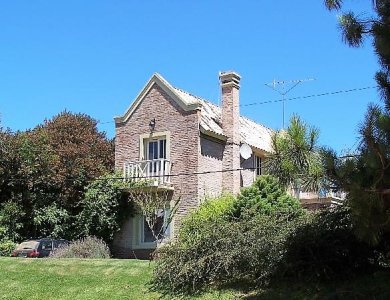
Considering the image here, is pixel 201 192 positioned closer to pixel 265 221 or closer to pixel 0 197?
pixel 0 197

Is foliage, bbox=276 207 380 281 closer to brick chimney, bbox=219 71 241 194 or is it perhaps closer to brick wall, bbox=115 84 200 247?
brick wall, bbox=115 84 200 247

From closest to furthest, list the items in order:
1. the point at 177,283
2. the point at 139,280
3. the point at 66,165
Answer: the point at 177,283 < the point at 139,280 < the point at 66,165

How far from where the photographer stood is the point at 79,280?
15438 millimetres

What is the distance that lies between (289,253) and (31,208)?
2040cm

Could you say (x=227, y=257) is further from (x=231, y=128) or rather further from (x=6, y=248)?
(x=6, y=248)

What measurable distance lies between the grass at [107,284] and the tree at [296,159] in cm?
366

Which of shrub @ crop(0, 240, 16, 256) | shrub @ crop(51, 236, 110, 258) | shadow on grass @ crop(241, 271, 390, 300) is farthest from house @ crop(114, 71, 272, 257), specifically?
shadow on grass @ crop(241, 271, 390, 300)

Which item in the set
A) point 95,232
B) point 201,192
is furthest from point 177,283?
point 95,232

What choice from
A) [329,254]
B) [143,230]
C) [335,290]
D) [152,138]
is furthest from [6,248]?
[335,290]

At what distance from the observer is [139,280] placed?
47.5 feet

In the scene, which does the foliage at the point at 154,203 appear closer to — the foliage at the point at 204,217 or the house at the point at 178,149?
the house at the point at 178,149

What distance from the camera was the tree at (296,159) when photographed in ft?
26.4

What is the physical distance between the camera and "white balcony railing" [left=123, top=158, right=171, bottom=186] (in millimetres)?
26688

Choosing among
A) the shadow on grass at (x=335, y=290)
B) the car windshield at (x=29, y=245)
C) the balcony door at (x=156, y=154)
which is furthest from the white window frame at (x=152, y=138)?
the shadow on grass at (x=335, y=290)
